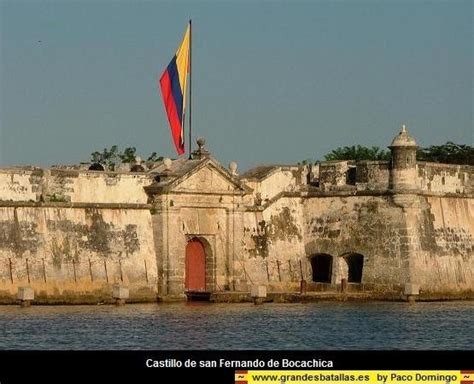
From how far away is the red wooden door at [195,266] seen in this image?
57375mm

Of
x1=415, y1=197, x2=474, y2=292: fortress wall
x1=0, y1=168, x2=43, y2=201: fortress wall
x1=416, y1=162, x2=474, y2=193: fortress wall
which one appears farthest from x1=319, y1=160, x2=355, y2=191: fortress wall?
x1=0, y1=168, x2=43, y2=201: fortress wall

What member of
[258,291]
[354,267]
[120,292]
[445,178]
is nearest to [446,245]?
A: [445,178]

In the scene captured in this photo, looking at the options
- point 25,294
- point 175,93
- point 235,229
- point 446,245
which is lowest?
point 25,294

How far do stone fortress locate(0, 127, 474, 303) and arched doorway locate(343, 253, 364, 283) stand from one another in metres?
0.05

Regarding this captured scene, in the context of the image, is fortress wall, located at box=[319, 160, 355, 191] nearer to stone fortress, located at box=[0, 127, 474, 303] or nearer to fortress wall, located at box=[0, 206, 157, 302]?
stone fortress, located at box=[0, 127, 474, 303]

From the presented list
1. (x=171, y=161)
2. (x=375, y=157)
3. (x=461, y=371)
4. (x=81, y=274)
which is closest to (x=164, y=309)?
(x=81, y=274)

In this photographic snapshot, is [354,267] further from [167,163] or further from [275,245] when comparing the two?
[167,163]

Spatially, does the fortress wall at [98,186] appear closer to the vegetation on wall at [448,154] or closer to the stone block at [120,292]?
the stone block at [120,292]

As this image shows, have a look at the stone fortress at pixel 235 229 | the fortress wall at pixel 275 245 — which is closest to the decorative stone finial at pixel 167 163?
the stone fortress at pixel 235 229

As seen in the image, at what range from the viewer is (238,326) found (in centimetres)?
4456

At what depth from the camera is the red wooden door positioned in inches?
2259

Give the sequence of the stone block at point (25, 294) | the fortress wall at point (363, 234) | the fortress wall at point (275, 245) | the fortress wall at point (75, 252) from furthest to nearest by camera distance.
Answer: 1. the fortress wall at point (275, 245)
2. the fortress wall at point (363, 234)
3. the fortress wall at point (75, 252)
4. the stone block at point (25, 294)

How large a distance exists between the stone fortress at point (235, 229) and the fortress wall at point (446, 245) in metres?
0.05

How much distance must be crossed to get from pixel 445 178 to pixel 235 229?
8.61 m
